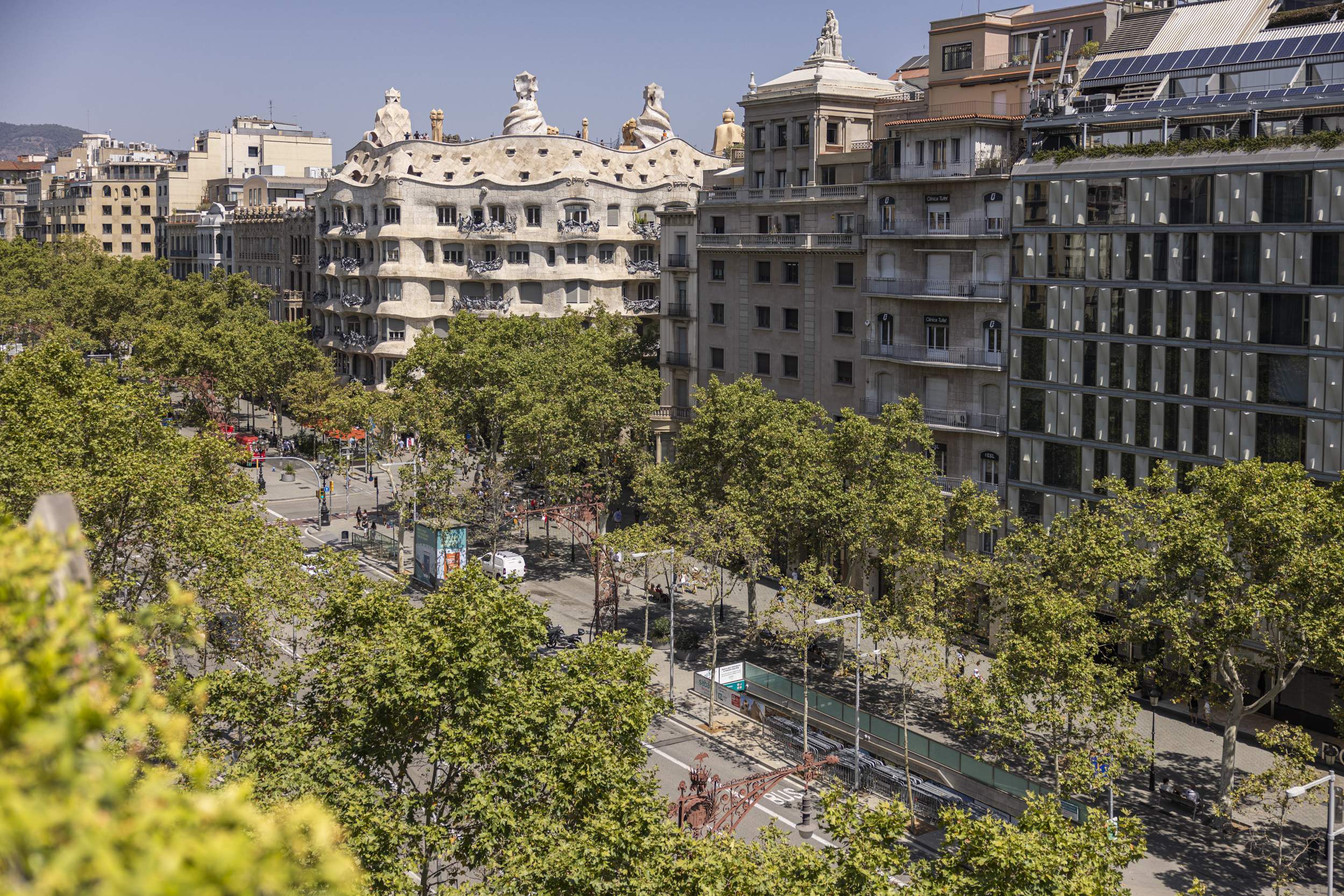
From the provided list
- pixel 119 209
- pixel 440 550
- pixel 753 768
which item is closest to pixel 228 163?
pixel 119 209

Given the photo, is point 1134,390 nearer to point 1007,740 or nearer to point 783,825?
point 1007,740

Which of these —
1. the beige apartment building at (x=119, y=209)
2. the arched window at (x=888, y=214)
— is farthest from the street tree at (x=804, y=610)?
the beige apartment building at (x=119, y=209)

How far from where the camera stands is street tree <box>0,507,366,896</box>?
6.76 m

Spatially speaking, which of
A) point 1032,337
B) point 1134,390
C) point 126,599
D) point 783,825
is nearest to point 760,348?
point 1032,337

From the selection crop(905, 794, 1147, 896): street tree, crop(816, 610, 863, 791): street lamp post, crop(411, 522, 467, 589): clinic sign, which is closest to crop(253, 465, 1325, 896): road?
crop(816, 610, 863, 791): street lamp post

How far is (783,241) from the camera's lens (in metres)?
74.0

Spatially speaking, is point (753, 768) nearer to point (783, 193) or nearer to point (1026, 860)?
point (1026, 860)

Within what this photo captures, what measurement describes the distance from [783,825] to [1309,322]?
2761cm

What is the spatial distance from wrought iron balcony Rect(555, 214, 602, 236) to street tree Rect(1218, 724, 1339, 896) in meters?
79.4

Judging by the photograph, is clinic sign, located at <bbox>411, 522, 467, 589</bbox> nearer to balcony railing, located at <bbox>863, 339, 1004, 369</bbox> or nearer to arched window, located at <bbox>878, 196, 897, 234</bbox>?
balcony railing, located at <bbox>863, 339, 1004, 369</bbox>

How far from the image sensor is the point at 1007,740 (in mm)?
38750

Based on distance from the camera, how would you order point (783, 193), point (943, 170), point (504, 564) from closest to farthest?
point (943, 170) < point (504, 564) < point (783, 193)

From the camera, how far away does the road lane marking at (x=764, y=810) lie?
41.2 meters

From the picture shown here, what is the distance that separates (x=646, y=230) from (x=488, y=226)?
13952mm
